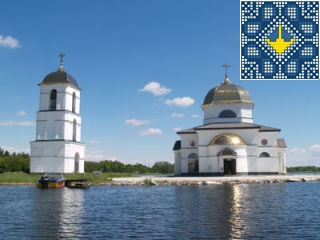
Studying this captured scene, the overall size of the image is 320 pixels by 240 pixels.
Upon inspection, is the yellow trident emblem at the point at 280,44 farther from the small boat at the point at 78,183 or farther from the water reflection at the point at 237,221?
the small boat at the point at 78,183

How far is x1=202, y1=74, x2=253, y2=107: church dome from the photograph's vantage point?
6147 centimetres

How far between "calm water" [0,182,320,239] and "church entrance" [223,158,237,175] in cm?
2895

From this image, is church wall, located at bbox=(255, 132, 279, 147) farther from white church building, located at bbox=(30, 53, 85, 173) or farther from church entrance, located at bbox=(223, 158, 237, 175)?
white church building, located at bbox=(30, 53, 85, 173)

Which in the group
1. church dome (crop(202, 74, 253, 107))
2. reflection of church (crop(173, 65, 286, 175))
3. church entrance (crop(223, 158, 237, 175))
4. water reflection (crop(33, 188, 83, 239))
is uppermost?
church dome (crop(202, 74, 253, 107))

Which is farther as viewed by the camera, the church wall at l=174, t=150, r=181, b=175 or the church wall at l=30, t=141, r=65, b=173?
the church wall at l=174, t=150, r=181, b=175

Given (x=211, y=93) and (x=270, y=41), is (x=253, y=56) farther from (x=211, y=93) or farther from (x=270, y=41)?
(x=211, y=93)

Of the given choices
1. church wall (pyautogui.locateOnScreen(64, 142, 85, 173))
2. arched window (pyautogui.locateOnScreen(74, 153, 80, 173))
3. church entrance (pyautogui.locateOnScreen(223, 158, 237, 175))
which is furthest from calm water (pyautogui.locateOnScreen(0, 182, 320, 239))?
church entrance (pyautogui.locateOnScreen(223, 158, 237, 175))

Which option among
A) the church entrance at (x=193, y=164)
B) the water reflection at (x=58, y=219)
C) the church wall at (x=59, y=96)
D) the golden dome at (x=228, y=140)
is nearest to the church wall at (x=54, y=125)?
the church wall at (x=59, y=96)

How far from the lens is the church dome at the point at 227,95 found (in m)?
61.5

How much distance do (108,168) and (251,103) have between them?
52876 millimetres

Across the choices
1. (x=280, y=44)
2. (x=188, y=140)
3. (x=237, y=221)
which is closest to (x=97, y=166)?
(x=188, y=140)

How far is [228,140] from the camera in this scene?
54.6 metres

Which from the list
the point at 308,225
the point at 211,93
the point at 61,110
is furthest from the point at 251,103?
the point at 308,225

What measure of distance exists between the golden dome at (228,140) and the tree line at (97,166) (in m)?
43.2
